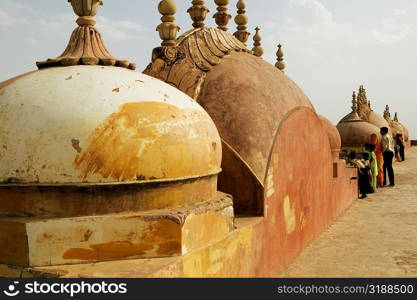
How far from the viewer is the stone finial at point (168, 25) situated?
16.0 ft

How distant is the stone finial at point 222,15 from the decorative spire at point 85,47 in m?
3.06

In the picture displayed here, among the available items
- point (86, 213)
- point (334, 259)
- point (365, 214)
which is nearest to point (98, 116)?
point (86, 213)

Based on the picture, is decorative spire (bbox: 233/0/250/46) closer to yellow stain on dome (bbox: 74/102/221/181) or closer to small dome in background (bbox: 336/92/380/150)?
yellow stain on dome (bbox: 74/102/221/181)

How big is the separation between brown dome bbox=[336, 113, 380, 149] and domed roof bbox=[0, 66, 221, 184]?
14093 millimetres

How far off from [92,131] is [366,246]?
14.6 ft

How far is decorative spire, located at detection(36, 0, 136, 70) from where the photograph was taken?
345 cm

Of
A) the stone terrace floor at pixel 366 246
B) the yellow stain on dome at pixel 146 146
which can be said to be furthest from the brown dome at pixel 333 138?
the yellow stain on dome at pixel 146 146

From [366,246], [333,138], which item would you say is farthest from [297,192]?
[333,138]

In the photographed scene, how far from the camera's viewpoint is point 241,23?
7199 mm

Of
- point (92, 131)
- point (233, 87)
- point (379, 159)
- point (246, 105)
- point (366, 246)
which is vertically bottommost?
point (366, 246)

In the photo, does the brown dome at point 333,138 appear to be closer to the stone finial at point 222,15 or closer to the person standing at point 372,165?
the person standing at point 372,165

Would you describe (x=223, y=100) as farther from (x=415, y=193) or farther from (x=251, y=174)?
(x=415, y=193)

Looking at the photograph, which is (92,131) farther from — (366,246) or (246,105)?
(366,246)

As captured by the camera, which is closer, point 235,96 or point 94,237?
point 94,237
